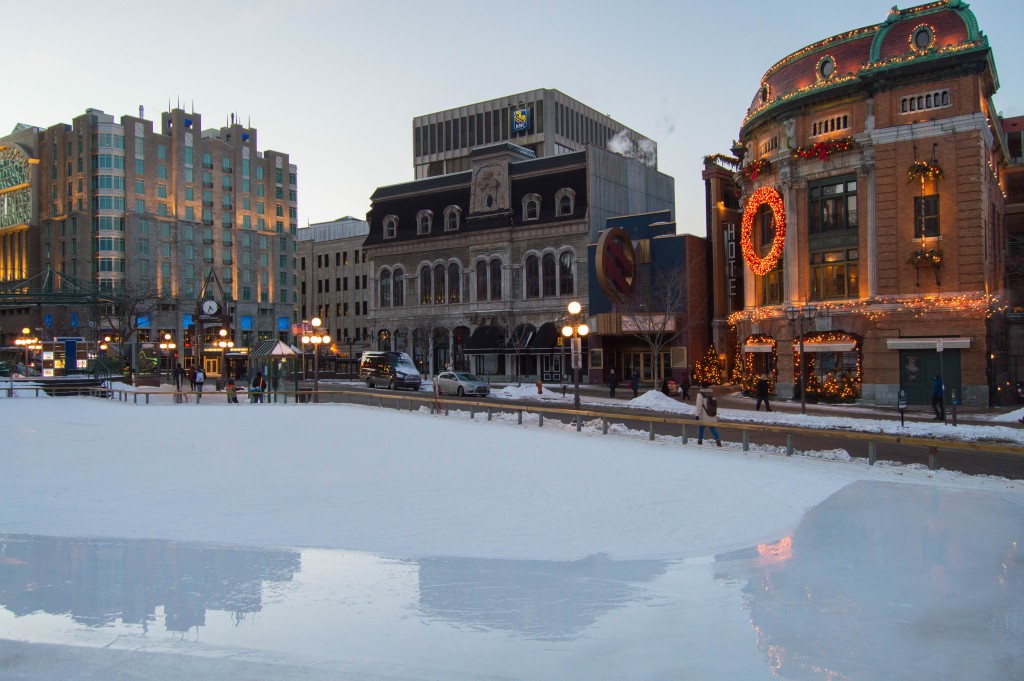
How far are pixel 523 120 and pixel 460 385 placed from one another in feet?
175

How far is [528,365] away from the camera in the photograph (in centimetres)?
6028

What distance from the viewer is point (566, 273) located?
59.3 metres

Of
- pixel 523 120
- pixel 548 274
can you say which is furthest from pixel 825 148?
pixel 523 120

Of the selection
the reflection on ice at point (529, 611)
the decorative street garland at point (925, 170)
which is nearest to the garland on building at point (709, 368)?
the decorative street garland at point (925, 170)

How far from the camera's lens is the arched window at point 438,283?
216ft

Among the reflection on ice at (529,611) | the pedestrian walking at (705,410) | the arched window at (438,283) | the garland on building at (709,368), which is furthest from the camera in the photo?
the arched window at (438,283)

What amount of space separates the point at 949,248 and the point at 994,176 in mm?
7655

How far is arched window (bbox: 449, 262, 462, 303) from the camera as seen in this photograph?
64.8 meters

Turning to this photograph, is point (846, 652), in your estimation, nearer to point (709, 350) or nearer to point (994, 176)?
point (994, 176)

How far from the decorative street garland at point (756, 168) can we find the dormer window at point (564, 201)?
62.4ft

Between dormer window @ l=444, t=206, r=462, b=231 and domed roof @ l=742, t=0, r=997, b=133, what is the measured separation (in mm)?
31771

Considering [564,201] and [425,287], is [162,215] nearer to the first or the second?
[425,287]

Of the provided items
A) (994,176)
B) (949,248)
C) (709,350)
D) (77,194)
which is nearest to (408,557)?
(949,248)

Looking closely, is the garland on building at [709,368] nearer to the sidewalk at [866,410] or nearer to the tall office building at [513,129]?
the sidewalk at [866,410]
